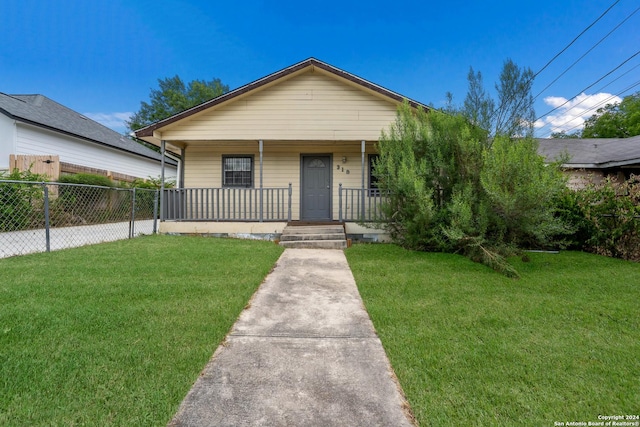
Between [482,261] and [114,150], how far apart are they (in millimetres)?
17557

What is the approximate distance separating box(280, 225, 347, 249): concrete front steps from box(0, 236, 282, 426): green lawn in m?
2.19

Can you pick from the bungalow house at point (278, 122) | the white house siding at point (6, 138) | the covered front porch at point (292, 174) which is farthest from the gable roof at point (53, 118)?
the covered front porch at point (292, 174)

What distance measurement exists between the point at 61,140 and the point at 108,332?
1414 centimetres

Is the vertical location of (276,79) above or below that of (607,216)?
above

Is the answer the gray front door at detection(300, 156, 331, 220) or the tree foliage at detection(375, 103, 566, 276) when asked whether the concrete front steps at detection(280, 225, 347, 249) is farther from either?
the gray front door at detection(300, 156, 331, 220)

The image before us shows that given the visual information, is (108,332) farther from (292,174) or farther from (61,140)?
(61,140)

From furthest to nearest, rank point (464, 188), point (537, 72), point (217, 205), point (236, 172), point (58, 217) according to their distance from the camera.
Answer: point (236, 172)
point (217, 205)
point (58, 217)
point (537, 72)
point (464, 188)

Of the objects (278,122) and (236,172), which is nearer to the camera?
(278,122)

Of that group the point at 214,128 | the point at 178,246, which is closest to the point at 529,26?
the point at 214,128

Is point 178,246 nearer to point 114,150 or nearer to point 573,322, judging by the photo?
point 573,322

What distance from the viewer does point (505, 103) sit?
6055mm

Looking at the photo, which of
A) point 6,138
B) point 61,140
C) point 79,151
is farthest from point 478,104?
point 79,151

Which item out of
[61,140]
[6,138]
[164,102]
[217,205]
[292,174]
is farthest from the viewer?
[164,102]

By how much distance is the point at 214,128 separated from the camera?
8.15 metres
